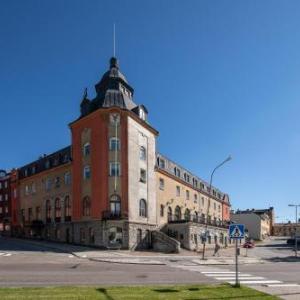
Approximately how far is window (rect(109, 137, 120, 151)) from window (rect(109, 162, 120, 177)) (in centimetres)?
164

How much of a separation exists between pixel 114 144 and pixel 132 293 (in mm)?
35065

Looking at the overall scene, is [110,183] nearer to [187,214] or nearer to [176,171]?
[176,171]

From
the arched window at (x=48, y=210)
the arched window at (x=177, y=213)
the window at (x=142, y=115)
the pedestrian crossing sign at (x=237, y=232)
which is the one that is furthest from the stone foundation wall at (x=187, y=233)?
the pedestrian crossing sign at (x=237, y=232)

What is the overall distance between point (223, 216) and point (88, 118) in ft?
183

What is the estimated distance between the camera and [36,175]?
66125 millimetres

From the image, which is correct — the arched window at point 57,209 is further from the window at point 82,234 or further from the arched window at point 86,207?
the arched window at point 86,207

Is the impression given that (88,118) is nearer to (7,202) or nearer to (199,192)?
(199,192)

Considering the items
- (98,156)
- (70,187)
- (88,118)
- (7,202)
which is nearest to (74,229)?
(70,187)

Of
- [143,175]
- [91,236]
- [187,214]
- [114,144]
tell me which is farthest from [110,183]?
[187,214]

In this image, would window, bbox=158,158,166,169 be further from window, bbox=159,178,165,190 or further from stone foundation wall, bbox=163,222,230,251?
stone foundation wall, bbox=163,222,230,251

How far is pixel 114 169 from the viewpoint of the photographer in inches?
1953

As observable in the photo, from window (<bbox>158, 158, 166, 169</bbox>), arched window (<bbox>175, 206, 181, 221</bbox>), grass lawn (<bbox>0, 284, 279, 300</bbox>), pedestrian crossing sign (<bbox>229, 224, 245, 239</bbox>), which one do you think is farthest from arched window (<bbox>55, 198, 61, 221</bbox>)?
grass lawn (<bbox>0, 284, 279, 300</bbox>)

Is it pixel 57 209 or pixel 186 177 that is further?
pixel 186 177

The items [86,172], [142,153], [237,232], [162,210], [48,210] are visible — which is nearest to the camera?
[237,232]
